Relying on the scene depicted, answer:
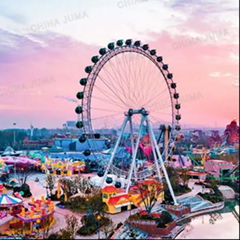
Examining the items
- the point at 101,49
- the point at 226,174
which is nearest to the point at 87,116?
the point at 101,49

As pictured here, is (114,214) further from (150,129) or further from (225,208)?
(225,208)

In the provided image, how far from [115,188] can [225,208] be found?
4.70 m

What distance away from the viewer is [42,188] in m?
17.8

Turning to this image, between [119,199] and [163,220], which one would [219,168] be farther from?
[163,220]

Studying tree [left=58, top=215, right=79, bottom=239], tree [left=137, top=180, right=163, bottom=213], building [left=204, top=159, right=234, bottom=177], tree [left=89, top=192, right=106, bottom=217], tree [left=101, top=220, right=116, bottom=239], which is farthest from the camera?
building [left=204, top=159, right=234, bottom=177]

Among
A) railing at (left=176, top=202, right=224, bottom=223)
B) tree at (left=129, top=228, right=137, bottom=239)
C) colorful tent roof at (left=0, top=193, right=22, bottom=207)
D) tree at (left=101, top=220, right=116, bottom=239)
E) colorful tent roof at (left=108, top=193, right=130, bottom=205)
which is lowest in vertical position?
railing at (left=176, top=202, right=224, bottom=223)

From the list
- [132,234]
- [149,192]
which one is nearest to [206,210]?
[149,192]

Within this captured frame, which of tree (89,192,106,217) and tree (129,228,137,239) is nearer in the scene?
tree (129,228,137,239)

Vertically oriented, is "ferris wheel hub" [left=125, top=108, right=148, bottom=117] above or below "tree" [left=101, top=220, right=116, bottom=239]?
above

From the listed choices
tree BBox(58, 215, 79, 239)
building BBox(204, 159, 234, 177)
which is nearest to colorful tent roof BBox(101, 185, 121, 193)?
tree BBox(58, 215, 79, 239)

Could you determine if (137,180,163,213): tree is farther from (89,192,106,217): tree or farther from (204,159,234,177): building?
(204,159,234,177): building

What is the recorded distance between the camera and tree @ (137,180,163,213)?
40.0ft

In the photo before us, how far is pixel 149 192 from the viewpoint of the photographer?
1259 centimetres

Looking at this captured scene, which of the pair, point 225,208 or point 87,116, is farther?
point 225,208
